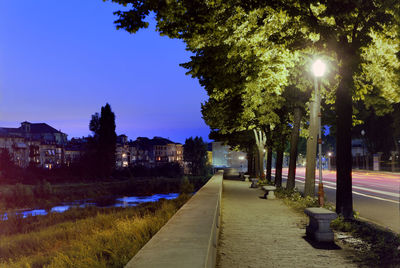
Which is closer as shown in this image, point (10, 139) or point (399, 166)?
point (399, 166)

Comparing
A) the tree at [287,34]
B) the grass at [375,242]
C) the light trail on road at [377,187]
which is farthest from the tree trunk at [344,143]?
the light trail on road at [377,187]

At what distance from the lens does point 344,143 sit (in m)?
12.1

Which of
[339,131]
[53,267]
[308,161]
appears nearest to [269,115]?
[308,161]

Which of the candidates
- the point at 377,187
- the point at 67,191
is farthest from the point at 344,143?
the point at 67,191

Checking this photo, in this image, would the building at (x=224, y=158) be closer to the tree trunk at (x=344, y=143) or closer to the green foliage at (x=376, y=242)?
the tree trunk at (x=344, y=143)

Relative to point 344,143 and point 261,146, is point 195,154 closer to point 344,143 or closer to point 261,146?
point 261,146

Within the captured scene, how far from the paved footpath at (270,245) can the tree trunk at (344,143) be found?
1471 millimetres

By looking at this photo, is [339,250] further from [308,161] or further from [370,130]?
[370,130]

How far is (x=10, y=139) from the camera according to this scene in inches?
3418

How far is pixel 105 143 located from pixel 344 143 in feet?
255

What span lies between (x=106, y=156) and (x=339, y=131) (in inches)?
3142

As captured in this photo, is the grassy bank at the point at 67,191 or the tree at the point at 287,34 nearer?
the tree at the point at 287,34

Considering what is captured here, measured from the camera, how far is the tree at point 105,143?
84750 mm

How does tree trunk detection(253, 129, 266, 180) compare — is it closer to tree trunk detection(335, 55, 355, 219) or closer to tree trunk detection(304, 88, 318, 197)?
tree trunk detection(304, 88, 318, 197)
